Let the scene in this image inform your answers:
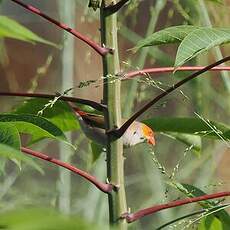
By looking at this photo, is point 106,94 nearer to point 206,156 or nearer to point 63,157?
point 63,157

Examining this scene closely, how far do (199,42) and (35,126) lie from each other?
15 centimetres

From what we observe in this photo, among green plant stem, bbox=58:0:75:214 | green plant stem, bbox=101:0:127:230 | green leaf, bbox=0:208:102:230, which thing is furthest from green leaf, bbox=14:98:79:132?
green plant stem, bbox=58:0:75:214

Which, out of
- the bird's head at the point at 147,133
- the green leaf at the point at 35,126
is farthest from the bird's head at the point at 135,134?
the green leaf at the point at 35,126

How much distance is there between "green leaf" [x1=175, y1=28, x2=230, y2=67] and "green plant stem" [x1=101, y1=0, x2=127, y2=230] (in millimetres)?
146

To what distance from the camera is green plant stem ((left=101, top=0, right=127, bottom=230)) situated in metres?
0.61

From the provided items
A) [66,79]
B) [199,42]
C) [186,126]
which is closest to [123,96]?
[66,79]

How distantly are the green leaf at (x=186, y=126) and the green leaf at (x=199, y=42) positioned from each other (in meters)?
0.22

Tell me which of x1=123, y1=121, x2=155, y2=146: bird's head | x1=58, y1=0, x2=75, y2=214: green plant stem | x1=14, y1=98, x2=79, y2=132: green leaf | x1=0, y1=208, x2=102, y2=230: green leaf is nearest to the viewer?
x1=0, y1=208, x2=102, y2=230: green leaf

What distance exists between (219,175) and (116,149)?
113 cm

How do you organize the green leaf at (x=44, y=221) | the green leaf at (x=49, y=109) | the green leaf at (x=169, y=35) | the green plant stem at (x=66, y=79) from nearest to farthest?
1. the green leaf at (x=44, y=221)
2. the green leaf at (x=169, y=35)
3. the green leaf at (x=49, y=109)
4. the green plant stem at (x=66, y=79)

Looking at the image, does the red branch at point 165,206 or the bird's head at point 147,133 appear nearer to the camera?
the red branch at point 165,206

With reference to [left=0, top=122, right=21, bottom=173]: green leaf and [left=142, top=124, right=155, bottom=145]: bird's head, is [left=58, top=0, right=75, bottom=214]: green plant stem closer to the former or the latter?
[left=142, top=124, right=155, bottom=145]: bird's head

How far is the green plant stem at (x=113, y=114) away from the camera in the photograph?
0.61 m

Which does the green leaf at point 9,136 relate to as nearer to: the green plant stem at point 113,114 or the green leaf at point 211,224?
the green plant stem at point 113,114
